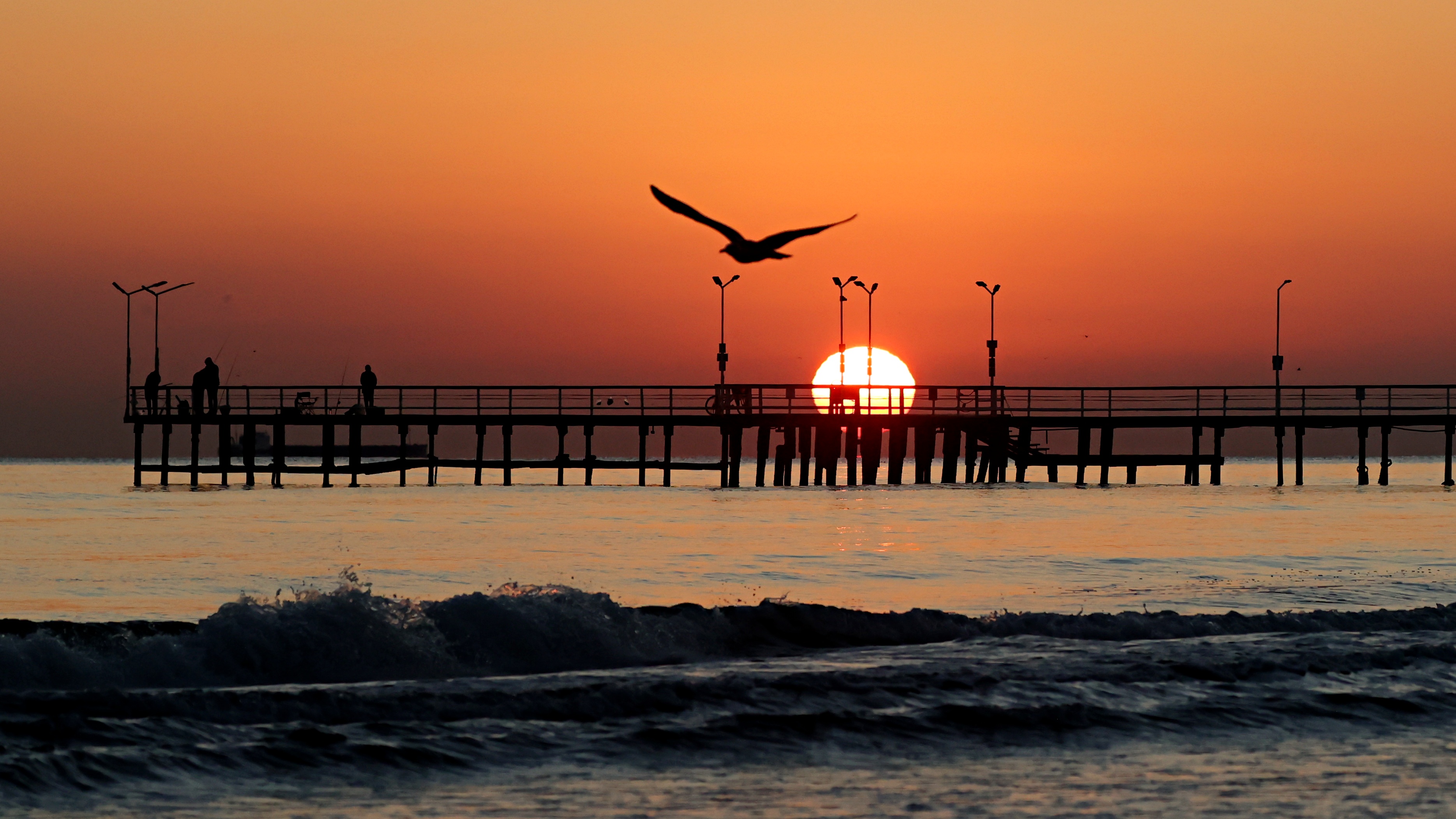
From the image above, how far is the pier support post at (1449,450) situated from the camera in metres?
59.3

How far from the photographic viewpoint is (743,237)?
12734 millimetres

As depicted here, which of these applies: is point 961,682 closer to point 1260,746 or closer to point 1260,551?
point 1260,746

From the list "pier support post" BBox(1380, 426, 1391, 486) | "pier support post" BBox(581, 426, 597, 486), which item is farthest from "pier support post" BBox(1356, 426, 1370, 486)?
"pier support post" BBox(581, 426, 597, 486)

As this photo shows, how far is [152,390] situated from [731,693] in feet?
160

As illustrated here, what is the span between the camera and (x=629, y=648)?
48.0 ft

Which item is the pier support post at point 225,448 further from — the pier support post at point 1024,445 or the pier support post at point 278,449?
the pier support post at point 1024,445

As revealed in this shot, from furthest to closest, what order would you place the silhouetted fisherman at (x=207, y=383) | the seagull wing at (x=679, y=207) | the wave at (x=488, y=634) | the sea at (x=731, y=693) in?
the silhouetted fisherman at (x=207, y=383) < the wave at (x=488, y=634) < the seagull wing at (x=679, y=207) < the sea at (x=731, y=693)

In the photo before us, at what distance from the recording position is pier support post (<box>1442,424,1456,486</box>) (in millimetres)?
59344

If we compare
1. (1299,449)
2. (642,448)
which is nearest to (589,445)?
(642,448)

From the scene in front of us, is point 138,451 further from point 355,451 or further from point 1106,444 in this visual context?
point 1106,444

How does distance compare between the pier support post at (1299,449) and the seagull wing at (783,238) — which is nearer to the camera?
the seagull wing at (783,238)

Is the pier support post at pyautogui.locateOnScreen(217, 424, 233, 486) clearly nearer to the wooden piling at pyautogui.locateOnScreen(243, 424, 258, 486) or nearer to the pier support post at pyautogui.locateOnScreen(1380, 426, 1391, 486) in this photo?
the wooden piling at pyautogui.locateOnScreen(243, 424, 258, 486)

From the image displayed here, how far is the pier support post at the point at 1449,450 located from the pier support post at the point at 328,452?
4253 cm

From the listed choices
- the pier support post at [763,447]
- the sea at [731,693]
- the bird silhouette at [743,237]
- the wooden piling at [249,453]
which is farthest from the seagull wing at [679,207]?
the wooden piling at [249,453]
